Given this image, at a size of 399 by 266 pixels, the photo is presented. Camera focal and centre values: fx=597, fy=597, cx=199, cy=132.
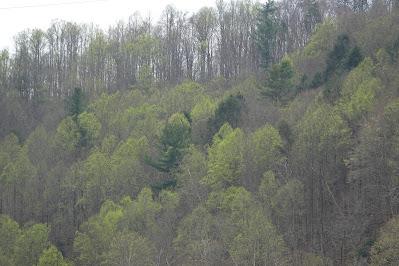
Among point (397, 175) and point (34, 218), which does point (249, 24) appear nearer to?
point (34, 218)

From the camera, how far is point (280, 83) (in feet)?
158

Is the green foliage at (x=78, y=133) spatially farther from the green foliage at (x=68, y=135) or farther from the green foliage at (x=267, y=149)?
the green foliage at (x=267, y=149)

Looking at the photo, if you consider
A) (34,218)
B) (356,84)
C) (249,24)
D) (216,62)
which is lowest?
(34,218)

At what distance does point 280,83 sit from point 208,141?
826 cm

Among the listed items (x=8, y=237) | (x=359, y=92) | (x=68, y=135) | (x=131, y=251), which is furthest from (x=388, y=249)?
(x=68, y=135)

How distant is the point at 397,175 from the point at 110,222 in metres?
17.6

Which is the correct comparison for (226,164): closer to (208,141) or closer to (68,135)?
(208,141)

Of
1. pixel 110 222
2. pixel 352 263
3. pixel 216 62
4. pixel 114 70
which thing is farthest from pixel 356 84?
pixel 114 70

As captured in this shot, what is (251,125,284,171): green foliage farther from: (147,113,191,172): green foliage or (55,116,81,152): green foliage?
(55,116,81,152): green foliage

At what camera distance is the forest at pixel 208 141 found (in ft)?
97.5

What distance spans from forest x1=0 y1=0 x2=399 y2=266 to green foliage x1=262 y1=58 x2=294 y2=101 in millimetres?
114

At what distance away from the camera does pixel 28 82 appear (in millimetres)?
66562

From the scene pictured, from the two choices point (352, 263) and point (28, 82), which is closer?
point (352, 263)

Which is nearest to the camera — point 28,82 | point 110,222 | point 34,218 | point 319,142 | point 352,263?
point 352,263
